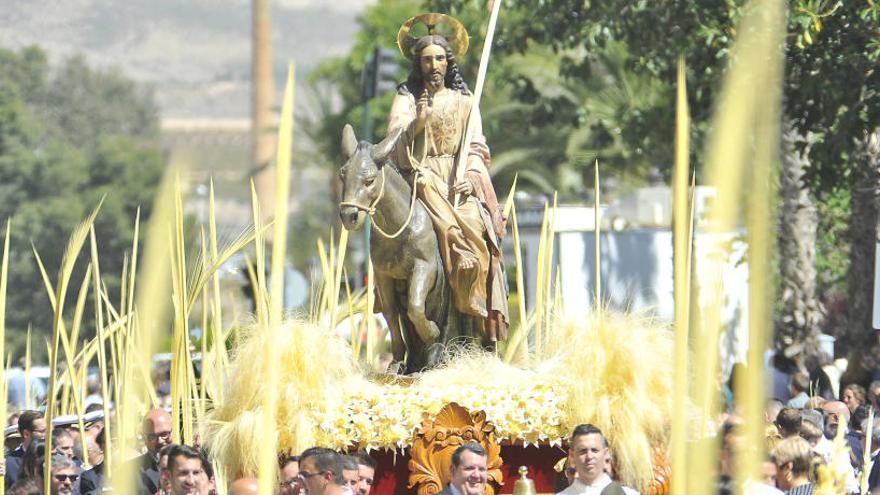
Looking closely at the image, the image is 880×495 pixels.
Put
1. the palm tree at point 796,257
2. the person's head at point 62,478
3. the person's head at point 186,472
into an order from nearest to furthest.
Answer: the person's head at point 186,472 < the person's head at point 62,478 < the palm tree at point 796,257

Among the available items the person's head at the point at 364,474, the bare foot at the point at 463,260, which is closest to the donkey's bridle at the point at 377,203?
the bare foot at the point at 463,260

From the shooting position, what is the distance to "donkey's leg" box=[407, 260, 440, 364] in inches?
406

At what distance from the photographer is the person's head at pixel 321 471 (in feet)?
20.6

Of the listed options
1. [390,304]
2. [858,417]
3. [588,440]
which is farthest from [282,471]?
[858,417]

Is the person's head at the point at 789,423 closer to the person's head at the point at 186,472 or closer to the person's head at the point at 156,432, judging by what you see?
the person's head at the point at 156,432

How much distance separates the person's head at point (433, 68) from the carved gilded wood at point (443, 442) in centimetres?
206

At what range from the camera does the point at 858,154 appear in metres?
17.0

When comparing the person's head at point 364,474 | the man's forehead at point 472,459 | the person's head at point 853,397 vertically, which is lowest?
the person's head at point 853,397

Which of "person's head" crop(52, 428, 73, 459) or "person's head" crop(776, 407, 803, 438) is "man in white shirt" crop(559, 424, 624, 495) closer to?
"person's head" crop(776, 407, 803, 438)

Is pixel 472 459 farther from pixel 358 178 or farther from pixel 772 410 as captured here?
pixel 772 410

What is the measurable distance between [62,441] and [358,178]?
209cm

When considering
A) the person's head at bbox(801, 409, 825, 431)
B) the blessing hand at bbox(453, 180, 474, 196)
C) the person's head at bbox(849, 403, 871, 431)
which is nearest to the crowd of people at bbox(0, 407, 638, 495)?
the person's head at bbox(801, 409, 825, 431)

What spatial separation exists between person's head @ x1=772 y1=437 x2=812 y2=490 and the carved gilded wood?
2300 mm

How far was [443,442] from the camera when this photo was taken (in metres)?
9.56
